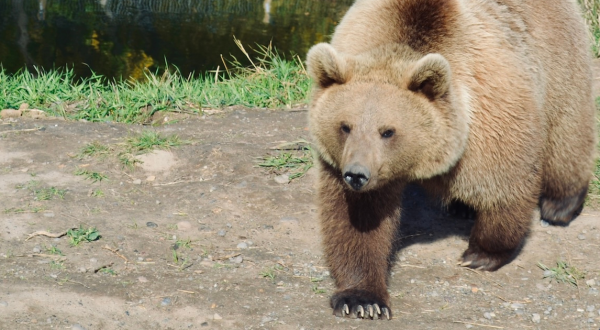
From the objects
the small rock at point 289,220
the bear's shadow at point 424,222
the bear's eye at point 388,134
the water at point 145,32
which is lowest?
the water at point 145,32

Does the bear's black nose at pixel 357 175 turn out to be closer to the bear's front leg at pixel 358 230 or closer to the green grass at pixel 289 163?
the bear's front leg at pixel 358 230

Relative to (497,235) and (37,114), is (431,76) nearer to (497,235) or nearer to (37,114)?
(497,235)

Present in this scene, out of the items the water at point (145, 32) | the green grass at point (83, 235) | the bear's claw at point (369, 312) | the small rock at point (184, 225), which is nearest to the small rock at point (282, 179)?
the small rock at point (184, 225)

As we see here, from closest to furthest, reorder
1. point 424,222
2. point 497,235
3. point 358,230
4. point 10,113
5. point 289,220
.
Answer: point 358,230 → point 497,235 → point 289,220 → point 424,222 → point 10,113

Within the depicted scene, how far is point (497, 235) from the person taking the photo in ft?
15.3

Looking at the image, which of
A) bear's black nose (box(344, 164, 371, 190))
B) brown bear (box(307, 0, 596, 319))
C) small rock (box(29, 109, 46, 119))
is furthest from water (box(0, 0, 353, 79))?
bear's black nose (box(344, 164, 371, 190))

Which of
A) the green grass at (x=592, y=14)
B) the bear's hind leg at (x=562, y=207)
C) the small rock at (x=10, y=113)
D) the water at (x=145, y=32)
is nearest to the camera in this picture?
the bear's hind leg at (x=562, y=207)

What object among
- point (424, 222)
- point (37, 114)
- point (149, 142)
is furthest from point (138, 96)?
point (424, 222)

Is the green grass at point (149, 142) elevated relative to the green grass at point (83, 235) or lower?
elevated

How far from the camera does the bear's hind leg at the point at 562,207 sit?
17.8 ft

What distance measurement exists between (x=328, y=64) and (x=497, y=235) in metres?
1.55

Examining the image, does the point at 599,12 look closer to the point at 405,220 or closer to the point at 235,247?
the point at 405,220

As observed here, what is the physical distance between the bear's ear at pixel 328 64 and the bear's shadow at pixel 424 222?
1423 millimetres

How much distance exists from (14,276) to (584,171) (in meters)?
3.80
